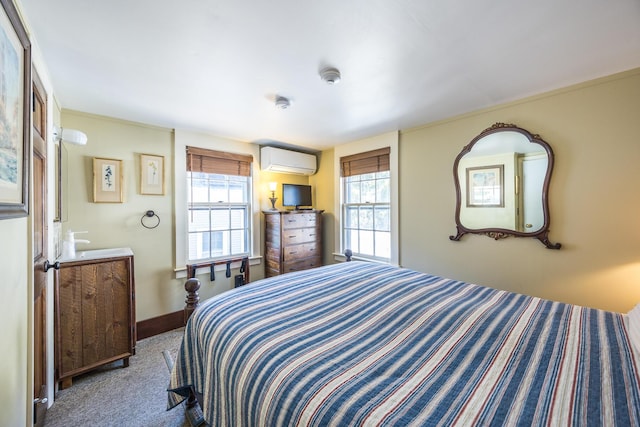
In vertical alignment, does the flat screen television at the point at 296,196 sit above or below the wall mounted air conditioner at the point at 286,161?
below

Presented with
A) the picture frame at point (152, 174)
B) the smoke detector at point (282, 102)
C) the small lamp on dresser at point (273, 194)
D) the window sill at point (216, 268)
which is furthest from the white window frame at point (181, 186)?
the smoke detector at point (282, 102)

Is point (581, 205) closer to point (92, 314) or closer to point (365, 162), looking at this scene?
point (365, 162)

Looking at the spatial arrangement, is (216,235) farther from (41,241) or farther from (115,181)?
(41,241)

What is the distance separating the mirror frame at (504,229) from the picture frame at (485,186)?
108 mm

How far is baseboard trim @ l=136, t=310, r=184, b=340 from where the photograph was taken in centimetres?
265

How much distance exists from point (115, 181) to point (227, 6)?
2249 mm

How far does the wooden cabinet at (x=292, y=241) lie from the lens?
11.0 feet

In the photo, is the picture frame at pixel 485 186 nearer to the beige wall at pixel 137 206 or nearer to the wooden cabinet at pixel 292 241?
the wooden cabinet at pixel 292 241

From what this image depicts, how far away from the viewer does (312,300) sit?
58.7 inches

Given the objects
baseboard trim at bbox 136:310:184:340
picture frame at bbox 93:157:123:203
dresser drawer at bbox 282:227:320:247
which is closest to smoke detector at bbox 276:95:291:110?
dresser drawer at bbox 282:227:320:247

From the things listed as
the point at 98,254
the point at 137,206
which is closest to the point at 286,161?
the point at 137,206

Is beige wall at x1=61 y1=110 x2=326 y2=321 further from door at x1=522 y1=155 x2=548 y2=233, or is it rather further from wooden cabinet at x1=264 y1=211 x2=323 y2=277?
door at x1=522 y1=155 x2=548 y2=233

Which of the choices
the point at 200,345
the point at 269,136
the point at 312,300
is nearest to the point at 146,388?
the point at 200,345

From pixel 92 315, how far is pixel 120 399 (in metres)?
0.71
